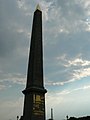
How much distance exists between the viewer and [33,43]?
29328 mm

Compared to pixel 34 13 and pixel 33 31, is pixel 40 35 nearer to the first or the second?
pixel 33 31

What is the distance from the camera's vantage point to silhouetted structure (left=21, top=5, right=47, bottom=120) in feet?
84.9

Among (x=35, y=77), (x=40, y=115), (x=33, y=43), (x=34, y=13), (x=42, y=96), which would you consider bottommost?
(x=40, y=115)

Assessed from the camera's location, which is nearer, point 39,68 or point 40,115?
point 40,115

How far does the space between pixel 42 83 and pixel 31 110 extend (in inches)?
141

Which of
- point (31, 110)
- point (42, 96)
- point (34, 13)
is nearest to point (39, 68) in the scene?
point (42, 96)

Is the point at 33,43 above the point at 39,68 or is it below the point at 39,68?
above

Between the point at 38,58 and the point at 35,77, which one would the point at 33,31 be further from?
the point at 35,77

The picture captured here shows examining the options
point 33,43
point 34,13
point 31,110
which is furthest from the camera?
point 34,13

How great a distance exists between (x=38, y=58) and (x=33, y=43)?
81.5 inches

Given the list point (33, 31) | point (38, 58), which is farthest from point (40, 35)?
point (38, 58)

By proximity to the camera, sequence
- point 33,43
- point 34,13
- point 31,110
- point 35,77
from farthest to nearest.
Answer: point 34,13
point 33,43
point 35,77
point 31,110

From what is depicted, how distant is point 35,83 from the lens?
27.1 metres

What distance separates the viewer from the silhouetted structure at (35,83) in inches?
1019
